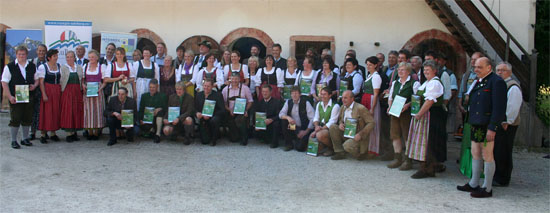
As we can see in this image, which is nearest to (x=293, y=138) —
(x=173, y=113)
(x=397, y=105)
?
(x=173, y=113)

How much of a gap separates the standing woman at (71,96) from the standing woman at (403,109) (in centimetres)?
535

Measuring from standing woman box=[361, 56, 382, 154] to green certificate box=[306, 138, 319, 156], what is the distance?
831 mm

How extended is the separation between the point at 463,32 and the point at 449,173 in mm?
4704

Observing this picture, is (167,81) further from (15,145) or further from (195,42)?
(195,42)

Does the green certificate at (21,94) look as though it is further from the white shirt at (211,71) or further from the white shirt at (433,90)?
the white shirt at (433,90)

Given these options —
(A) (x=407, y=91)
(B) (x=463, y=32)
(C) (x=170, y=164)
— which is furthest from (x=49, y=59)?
(B) (x=463, y=32)

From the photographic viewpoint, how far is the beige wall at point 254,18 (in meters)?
11.3

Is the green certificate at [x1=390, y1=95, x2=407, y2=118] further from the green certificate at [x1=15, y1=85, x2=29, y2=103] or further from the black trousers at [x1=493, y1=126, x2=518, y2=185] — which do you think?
the green certificate at [x1=15, y1=85, x2=29, y2=103]

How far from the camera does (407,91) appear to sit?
21.0 ft

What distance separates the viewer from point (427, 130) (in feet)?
20.3

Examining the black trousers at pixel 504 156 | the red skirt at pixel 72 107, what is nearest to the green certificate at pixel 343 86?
the black trousers at pixel 504 156

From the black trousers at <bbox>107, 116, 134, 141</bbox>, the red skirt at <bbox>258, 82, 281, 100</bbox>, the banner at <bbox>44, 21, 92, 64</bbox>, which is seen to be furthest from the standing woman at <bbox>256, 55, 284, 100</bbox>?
the banner at <bbox>44, 21, 92, 64</bbox>

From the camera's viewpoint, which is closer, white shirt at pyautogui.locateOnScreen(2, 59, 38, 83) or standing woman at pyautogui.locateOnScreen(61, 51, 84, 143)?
white shirt at pyautogui.locateOnScreen(2, 59, 38, 83)

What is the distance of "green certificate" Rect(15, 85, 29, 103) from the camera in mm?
7570
